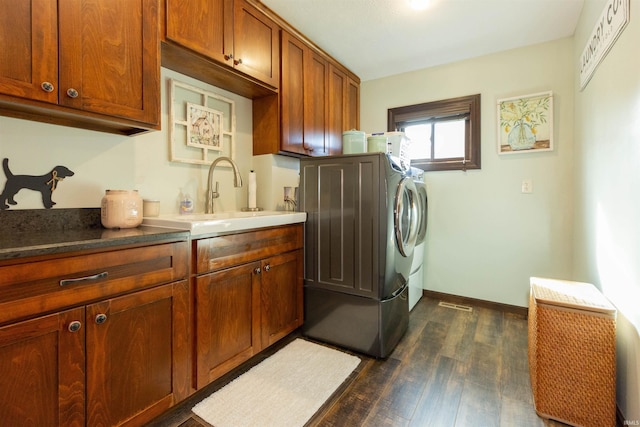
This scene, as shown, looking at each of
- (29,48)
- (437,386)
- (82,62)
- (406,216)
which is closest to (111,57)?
(82,62)

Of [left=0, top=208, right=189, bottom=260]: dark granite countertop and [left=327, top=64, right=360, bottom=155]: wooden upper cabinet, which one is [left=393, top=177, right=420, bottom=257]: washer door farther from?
[left=0, top=208, right=189, bottom=260]: dark granite countertop

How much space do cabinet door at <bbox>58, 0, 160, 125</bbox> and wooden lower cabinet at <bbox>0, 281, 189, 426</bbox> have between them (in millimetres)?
852

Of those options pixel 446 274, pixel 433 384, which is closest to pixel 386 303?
pixel 433 384

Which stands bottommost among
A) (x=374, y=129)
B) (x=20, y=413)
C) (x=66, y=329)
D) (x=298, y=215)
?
(x=20, y=413)

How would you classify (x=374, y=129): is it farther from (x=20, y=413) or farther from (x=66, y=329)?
(x=20, y=413)

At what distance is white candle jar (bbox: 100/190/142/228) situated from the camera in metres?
1.43

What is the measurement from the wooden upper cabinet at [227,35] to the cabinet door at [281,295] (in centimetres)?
129

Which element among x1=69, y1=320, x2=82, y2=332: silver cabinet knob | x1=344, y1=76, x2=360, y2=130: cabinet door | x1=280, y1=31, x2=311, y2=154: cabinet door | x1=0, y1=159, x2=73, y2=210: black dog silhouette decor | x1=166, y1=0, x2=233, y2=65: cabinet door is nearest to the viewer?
x1=69, y1=320, x2=82, y2=332: silver cabinet knob

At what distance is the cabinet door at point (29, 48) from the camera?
1.05m

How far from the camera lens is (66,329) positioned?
101 centimetres

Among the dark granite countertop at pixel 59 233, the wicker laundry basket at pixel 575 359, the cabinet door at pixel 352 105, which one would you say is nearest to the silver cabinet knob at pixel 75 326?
the dark granite countertop at pixel 59 233

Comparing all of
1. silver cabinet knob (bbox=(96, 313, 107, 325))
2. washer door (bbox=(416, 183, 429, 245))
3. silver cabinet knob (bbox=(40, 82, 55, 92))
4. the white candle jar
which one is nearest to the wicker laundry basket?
washer door (bbox=(416, 183, 429, 245))

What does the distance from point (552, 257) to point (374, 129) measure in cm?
207

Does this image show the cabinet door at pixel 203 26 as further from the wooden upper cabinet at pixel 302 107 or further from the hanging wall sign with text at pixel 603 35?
the hanging wall sign with text at pixel 603 35
